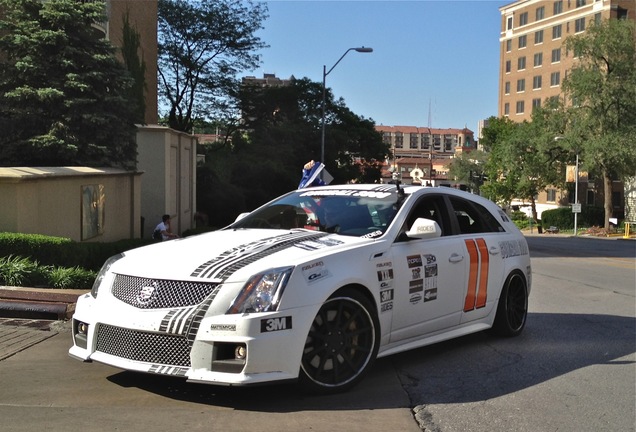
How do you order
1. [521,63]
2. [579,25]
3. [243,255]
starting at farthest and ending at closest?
[521,63] → [579,25] → [243,255]

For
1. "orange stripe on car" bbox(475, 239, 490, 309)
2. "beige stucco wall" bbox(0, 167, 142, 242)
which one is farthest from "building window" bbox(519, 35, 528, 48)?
"orange stripe on car" bbox(475, 239, 490, 309)

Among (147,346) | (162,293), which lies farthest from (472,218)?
(147,346)

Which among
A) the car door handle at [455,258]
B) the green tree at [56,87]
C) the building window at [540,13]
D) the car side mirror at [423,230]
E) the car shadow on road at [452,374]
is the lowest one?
the car shadow on road at [452,374]

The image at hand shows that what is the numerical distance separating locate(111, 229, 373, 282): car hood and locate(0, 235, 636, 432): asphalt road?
91 centimetres

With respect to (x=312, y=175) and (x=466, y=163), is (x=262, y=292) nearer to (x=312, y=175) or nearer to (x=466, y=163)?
(x=312, y=175)

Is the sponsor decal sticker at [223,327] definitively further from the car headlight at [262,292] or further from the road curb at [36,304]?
the road curb at [36,304]

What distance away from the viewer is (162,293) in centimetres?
468

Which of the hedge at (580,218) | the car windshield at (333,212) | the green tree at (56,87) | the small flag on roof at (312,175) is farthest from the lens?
the hedge at (580,218)

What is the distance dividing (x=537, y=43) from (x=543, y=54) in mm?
1999

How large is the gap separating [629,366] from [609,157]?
5349 centimetres

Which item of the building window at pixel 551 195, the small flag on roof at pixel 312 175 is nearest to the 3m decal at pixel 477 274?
the small flag on roof at pixel 312 175

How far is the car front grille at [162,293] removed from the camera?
15.1 feet

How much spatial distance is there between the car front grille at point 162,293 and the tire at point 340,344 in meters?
0.83

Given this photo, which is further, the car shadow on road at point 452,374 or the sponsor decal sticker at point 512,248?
the sponsor decal sticker at point 512,248
